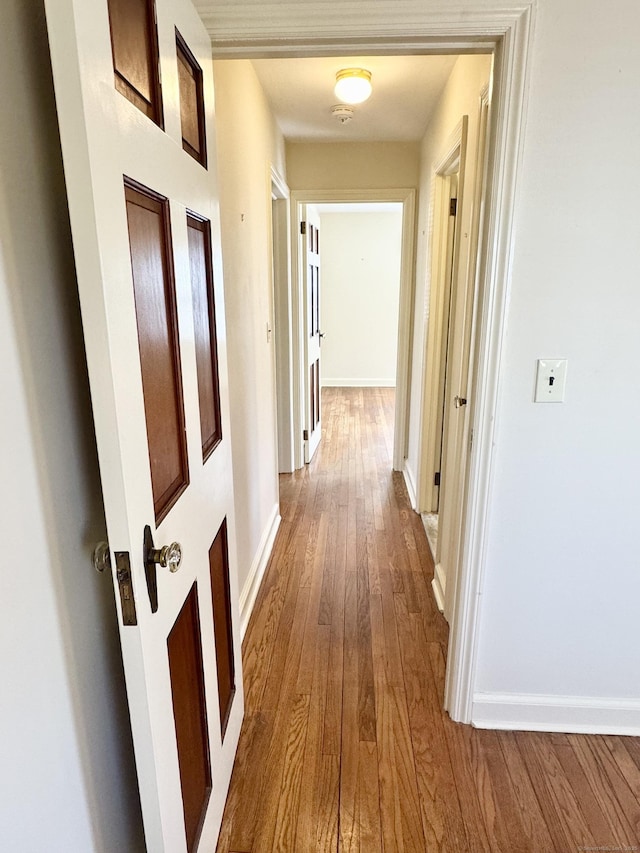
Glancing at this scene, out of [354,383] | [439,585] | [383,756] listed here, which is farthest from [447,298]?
[354,383]

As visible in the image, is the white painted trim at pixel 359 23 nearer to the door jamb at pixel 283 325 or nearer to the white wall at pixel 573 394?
the white wall at pixel 573 394

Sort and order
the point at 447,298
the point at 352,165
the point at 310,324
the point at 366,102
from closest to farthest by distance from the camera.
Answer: the point at 366,102, the point at 447,298, the point at 352,165, the point at 310,324

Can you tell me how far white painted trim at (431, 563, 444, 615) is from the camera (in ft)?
7.45

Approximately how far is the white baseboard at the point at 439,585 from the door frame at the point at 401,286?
61.2 inches

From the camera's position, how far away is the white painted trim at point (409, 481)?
11.0 ft

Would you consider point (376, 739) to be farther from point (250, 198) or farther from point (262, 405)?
point (250, 198)

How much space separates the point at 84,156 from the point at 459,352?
178 centimetres

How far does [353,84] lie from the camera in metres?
2.29

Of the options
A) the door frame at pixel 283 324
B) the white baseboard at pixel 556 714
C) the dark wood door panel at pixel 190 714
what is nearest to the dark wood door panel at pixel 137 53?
the dark wood door panel at pixel 190 714

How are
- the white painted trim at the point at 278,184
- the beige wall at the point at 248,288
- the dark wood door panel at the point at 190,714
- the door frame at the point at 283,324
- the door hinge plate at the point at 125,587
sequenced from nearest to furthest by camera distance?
the door hinge plate at the point at 125,587, the dark wood door panel at the point at 190,714, the beige wall at the point at 248,288, the white painted trim at the point at 278,184, the door frame at the point at 283,324

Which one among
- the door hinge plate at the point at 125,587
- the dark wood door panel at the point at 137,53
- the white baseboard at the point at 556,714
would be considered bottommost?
the white baseboard at the point at 556,714

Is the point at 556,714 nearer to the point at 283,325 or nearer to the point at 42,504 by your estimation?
the point at 42,504

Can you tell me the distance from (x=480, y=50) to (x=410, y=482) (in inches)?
105

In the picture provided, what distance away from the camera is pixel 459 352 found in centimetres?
219
